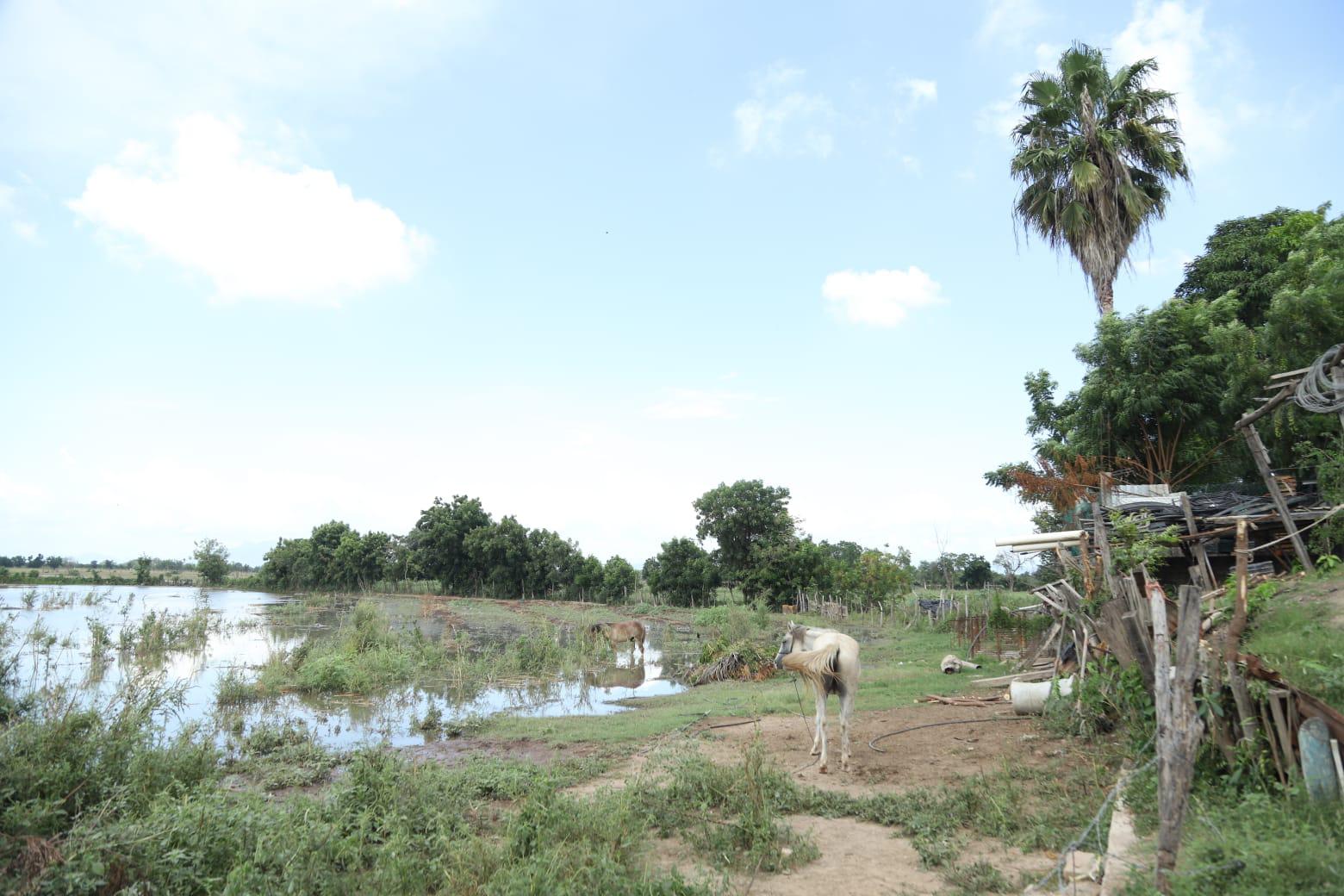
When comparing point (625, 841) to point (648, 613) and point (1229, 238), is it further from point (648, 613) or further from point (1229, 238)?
point (648, 613)

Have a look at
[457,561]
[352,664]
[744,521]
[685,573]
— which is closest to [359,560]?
[457,561]

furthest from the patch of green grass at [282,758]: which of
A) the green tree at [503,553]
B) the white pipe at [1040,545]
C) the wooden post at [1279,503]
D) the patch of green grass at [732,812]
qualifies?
the green tree at [503,553]

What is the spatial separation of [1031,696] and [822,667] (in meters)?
3.10

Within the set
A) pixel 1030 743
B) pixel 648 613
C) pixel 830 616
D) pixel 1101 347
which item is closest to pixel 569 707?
pixel 1030 743

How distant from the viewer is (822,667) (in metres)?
7.61

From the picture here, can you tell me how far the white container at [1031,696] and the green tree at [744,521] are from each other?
25.3 m

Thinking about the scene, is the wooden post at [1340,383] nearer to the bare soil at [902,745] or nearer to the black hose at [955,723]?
the black hose at [955,723]

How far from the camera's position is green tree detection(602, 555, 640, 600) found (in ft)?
137

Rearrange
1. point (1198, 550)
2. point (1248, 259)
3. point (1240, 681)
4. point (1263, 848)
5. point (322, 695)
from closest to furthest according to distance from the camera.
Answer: point (1263, 848) < point (1240, 681) < point (1198, 550) < point (322, 695) < point (1248, 259)

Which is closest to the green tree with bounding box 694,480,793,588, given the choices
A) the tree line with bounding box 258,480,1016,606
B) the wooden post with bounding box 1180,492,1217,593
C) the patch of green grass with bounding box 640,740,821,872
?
the tree line with bounding box 258,480,1016,606

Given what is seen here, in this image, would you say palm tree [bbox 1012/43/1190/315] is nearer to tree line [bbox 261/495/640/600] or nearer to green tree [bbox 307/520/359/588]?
tree line [bbox 261/495/640/600]

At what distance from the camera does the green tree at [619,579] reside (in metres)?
41.7

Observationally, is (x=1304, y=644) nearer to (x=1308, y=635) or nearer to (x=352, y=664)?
(x=1308, y=635)

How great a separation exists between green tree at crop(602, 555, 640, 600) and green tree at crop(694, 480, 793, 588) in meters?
7.14
